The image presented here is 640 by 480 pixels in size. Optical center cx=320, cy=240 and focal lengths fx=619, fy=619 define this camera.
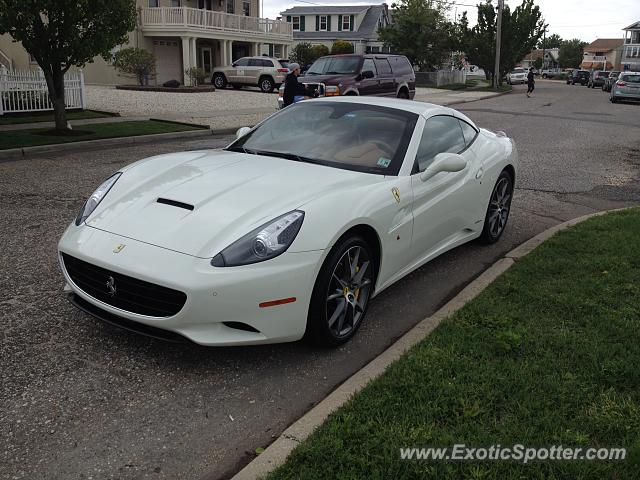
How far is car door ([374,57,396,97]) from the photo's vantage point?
751 inches

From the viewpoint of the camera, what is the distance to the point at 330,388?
3475mm

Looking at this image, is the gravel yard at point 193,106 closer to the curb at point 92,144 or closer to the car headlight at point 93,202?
the curb at point 92,144

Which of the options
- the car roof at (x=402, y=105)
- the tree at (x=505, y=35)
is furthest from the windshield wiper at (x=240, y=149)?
the tree at (x=505, y=35)

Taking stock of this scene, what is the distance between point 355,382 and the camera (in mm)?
3365

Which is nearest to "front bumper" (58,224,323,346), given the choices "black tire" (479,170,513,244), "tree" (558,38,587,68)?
"black tire" (479,170,513,244)

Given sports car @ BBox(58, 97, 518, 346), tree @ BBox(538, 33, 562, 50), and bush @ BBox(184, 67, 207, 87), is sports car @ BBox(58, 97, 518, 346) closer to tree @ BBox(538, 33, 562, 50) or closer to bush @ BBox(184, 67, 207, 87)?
bush @ BBox(184, 67, 207, 87)

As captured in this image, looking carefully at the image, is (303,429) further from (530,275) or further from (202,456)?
(530,275)

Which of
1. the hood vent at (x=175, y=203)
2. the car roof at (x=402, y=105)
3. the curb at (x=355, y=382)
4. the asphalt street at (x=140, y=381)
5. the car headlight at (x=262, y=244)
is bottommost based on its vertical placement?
the asphalt street at (x=140, y=381)

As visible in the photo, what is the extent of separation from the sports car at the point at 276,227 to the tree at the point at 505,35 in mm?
43858

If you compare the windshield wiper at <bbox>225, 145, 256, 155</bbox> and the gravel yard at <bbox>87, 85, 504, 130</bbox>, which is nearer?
the windshield wiper at <bbox>225, 145, 256, 155</bbox>

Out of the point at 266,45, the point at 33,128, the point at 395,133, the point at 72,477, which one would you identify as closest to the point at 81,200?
the point at 395,133

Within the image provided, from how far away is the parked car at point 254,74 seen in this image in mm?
30094

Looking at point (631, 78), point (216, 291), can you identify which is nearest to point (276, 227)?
point (216, 291)

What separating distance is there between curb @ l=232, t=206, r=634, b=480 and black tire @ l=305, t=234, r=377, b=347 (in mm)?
309
